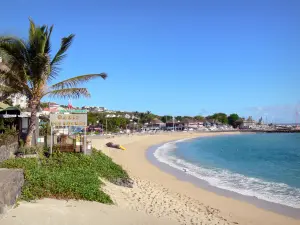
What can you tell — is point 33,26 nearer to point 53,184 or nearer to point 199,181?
point 53,184

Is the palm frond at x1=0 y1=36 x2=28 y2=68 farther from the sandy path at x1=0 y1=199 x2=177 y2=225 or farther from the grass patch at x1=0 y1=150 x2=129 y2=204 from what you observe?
the sandy path at x1=0 y1=199 x2=177 y2=225

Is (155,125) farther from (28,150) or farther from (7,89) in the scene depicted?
(28,150)

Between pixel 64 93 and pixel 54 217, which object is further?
pixel 64 93

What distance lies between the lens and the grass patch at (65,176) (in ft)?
27.9

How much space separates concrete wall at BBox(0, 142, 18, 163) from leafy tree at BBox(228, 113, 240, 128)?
172596 millimetres

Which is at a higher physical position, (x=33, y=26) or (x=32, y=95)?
(x=33, y=26)

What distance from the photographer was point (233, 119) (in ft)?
593

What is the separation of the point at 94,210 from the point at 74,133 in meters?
9.52

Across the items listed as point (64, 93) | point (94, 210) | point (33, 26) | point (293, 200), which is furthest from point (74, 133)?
point (293, 200)

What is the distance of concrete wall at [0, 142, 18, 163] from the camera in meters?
11.5

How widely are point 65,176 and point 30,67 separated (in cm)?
588

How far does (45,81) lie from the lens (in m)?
13.9

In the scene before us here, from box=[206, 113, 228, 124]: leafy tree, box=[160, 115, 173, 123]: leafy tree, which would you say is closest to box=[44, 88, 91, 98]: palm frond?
box=[160, 115, 173, 123]: leafy tree

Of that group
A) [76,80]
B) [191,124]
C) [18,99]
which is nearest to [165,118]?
[191,124]
